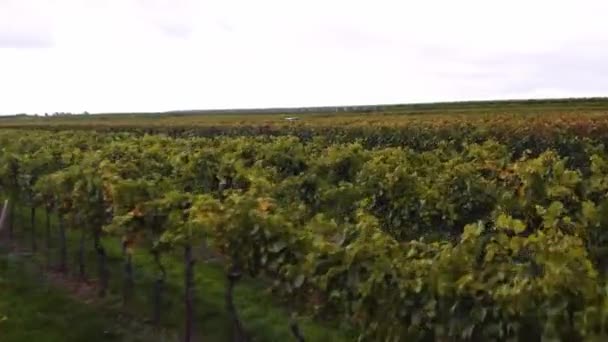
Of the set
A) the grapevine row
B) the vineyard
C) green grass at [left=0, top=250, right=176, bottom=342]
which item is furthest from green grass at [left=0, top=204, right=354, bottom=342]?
the grapevine row

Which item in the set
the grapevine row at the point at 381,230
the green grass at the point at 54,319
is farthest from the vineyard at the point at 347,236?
the green grass at the point at 54,319

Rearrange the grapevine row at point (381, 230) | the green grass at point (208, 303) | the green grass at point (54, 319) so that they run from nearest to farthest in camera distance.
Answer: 1. the grapevine row at point (381, 230)
2. the green grass at point (208, 303)
3. the green grass at point (54, 319)

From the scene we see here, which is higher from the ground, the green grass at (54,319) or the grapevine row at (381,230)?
the grapevine row at (381,230)

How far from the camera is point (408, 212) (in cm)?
1064

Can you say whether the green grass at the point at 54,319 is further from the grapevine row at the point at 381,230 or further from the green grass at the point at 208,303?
the grapevine row at the point at 381,230

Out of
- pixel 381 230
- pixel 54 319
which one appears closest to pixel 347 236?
pixel 381 230

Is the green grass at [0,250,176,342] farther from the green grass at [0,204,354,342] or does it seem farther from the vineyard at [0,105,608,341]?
the vineyard at [0,105,608,341]

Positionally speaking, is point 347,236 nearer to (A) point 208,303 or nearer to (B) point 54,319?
(A) point 208,303

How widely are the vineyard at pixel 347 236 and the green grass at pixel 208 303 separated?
0.05 metres

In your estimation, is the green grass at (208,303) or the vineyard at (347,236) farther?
the green grass at (208,303)

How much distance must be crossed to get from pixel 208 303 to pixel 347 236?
430cm

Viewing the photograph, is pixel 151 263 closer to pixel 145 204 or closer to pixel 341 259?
pixel 145 204

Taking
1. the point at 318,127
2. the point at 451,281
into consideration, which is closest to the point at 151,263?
the point at 451,281

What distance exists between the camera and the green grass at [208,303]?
9.02 metres
